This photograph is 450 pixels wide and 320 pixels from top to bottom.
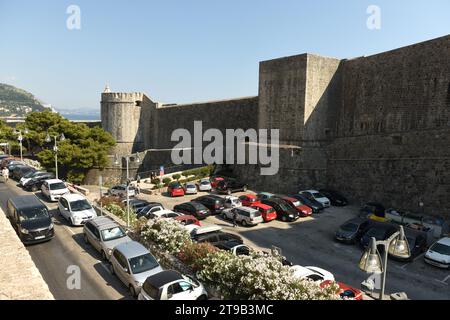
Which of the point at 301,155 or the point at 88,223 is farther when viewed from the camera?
the point at 301,155

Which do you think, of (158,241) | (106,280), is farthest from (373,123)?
(106,280)

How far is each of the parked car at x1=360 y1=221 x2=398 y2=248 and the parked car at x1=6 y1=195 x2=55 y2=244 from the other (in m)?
16.5

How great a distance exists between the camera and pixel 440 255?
17.0 m

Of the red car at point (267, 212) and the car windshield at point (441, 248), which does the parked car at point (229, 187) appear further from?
the car windshield at point (441, 248)

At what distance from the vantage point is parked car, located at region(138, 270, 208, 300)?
402 inches

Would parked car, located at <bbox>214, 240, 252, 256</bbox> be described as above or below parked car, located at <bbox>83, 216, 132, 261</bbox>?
below

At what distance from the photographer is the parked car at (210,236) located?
17.0 m

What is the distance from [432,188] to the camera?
2384 cm

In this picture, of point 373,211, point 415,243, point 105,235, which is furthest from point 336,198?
point 105,235

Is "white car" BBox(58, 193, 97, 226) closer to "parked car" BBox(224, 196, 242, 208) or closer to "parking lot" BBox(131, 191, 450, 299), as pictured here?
"parking lot" BBox(131, 191, 450, 299)

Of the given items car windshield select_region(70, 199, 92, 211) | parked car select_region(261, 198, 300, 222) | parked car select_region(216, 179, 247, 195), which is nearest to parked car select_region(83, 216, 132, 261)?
car windshield select_region(70, 199, 92, 211)

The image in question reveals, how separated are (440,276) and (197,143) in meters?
35.3

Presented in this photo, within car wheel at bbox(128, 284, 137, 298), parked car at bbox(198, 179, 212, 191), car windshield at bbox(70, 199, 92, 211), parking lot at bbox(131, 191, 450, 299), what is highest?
car windshield at bbox(70, 199, 92, 211)
